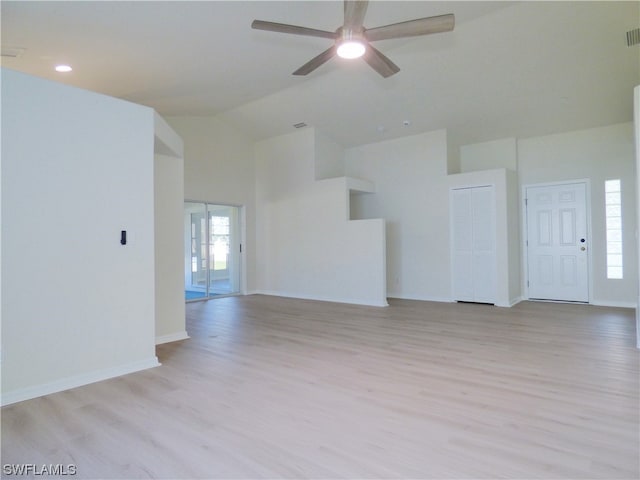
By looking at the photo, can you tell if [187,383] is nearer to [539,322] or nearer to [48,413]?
[48,413]

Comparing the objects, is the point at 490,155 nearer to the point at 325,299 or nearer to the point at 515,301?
the point at 515,301

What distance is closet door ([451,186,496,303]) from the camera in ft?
21.5

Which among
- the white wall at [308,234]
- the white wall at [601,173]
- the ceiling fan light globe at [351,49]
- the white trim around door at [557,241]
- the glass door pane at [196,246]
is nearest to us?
the ceiling fan light globe at [351,49]

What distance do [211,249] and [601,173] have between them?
747 centimetres

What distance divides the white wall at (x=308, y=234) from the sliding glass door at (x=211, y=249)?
1.94 feet

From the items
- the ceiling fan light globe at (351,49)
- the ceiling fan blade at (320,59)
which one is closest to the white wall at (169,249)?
the ceiling fan blade at (320,59)

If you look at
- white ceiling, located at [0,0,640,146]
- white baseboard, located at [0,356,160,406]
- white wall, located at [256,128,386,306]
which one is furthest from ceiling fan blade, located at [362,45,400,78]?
white baseboard, located at [0,356,160,406]

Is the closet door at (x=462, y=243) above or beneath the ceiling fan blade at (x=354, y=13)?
beneath

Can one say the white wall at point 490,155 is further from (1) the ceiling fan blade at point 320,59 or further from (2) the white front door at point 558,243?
(1) the ceiling fan blade at point 320,59

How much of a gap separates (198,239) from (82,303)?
5.18 meters

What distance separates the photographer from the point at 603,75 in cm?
500

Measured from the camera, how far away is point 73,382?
291 centimetres

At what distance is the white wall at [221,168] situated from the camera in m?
7.43

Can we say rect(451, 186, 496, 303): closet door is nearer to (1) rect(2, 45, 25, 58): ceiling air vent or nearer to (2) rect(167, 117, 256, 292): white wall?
(2) rect(167, 117, 256, 292): white wall
